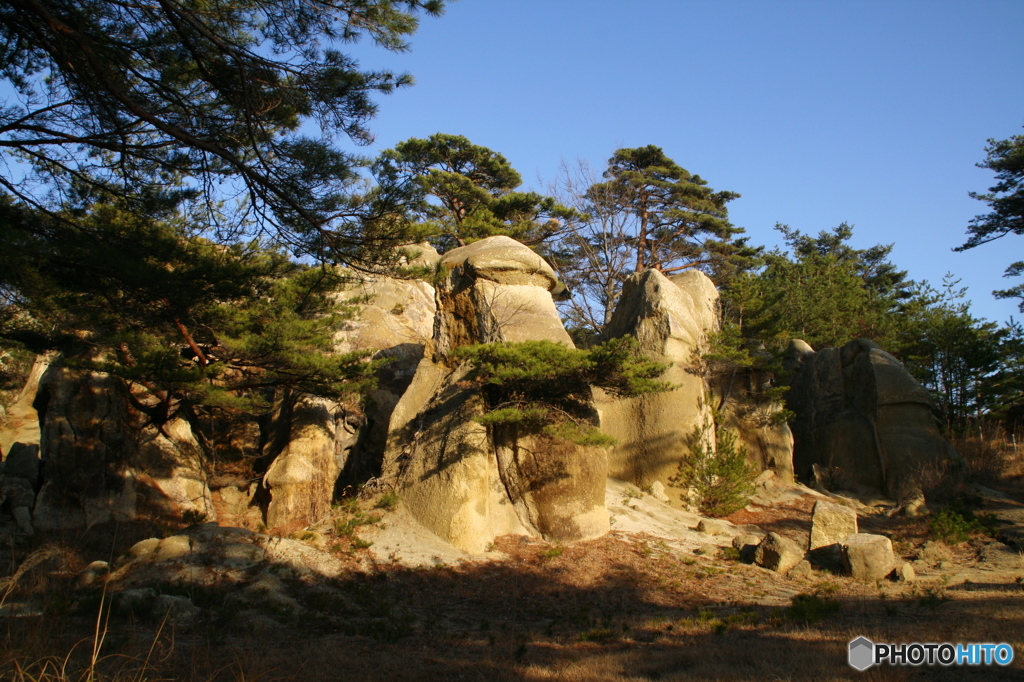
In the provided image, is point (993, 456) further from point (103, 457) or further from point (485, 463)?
point (103, 457)

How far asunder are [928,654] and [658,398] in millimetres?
9247

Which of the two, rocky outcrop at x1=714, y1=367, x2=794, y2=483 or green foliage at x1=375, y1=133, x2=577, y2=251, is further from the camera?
green foliage at x1=375, y1=133, x2=577, y2=251

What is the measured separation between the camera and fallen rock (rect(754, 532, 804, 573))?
1024cm

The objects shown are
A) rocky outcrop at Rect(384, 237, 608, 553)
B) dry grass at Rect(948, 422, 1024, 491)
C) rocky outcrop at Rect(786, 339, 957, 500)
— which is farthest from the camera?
dry grass at Rect(948, 422, 1024, 491)

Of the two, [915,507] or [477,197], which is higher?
[477,197]

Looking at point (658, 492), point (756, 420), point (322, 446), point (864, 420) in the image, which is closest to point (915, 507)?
point (864, 420)

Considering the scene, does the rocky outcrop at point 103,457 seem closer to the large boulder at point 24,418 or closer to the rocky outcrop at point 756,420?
the large boulder at point 24,418

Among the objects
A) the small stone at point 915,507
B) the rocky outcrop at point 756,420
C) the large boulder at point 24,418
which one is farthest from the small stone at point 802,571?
the large boulder at point 24,418

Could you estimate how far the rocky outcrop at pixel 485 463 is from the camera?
10664 millimetres

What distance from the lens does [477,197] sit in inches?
1042

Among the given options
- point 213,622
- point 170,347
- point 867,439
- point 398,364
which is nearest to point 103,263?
point 213,622

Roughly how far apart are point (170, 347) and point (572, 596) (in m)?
7.82

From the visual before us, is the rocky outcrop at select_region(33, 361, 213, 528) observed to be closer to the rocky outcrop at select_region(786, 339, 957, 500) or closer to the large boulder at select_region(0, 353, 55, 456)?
the large boulder at select_region(0, 353, 55, 456)

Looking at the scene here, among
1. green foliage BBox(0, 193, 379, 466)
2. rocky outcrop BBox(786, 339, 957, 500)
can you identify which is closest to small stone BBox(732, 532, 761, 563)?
rocky outcrop BBox(786, 339, 957, 500)
